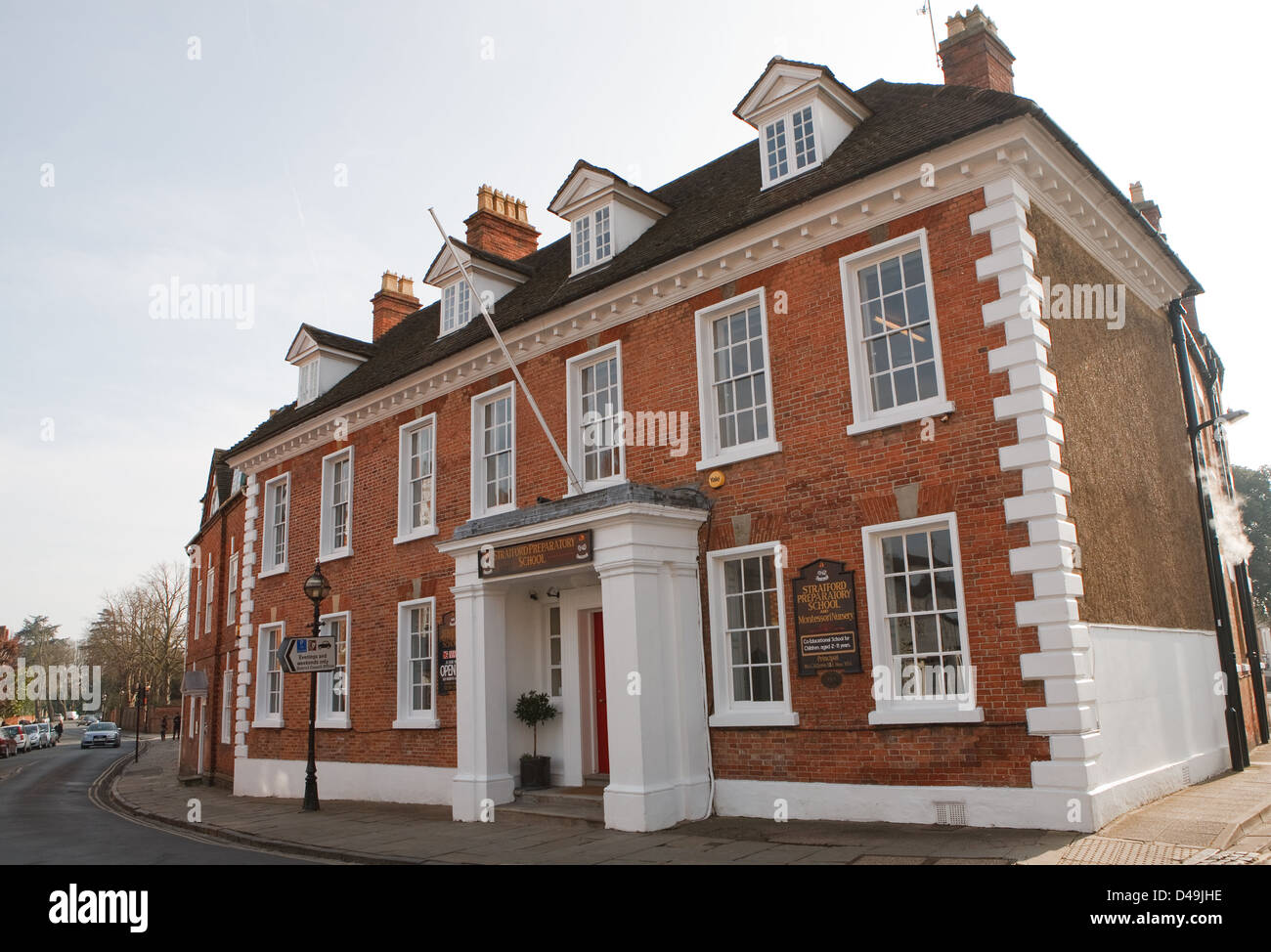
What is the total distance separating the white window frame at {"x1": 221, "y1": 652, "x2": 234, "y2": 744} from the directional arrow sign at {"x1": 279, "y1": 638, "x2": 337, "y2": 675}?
10170mm

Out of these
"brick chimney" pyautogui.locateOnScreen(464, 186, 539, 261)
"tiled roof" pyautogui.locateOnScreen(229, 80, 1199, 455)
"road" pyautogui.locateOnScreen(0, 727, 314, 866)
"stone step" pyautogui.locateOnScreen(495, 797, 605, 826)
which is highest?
"brick chimney" pyautogui.locateOnScreen(464, 186, 539, 261)

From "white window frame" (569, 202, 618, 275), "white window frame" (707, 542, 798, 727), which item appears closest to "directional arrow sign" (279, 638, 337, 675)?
"white window frame" (707, 542, 798, 727)

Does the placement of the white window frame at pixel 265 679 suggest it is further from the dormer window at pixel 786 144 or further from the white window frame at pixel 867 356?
the white window frame at pixel 867 356

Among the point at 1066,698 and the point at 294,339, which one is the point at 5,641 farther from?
the point at 1066,698

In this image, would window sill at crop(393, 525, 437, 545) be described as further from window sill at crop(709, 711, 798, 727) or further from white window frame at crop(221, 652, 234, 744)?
white window frame at crop(221, 652, 234, 744)

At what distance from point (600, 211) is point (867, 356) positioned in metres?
6.42

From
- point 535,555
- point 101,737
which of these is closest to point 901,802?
point 535,555

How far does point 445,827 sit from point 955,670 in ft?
23.9

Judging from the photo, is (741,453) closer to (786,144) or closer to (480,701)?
(786,144)

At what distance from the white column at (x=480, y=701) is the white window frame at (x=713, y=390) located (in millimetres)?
4049

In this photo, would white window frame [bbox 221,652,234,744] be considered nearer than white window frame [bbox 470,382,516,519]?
No

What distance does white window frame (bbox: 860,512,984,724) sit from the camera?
10094 millimetres
